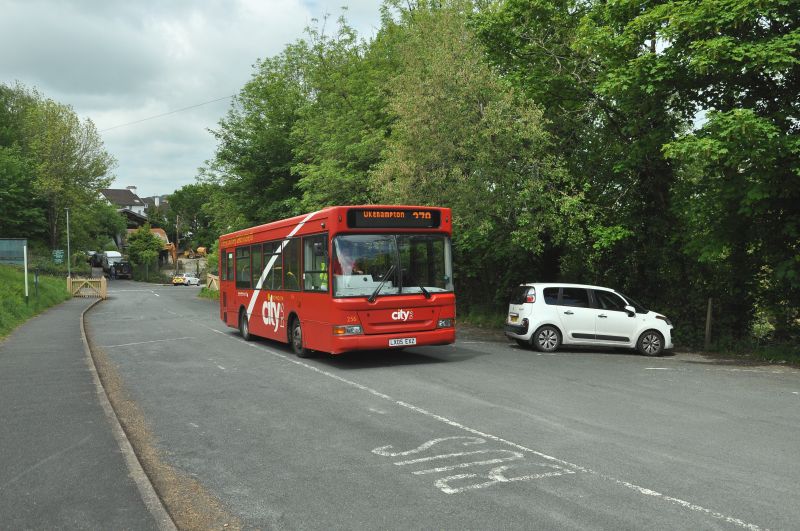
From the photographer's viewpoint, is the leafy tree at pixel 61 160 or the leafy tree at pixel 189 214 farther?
the leafy tree at pixel 189 214

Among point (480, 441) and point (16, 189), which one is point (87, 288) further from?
point (480, 441)

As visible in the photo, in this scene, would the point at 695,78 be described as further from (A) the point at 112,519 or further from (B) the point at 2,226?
(B) the point at 2,226

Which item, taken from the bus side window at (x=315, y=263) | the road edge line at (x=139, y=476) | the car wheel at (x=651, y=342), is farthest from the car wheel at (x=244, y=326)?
the car wheel at (x=651, y=342)

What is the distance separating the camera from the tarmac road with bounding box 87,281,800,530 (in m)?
4.90

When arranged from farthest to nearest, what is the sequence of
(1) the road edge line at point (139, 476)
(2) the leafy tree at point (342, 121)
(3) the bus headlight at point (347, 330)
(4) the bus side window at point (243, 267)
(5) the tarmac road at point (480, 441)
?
(2) the leafy tree at point (342, 121) < (4) the bus side window at point (243, 267) < (3) the bus headlight at point (347, 330) < (5) the tarmac road at point (480, 441) < (1) the road edge line at point (139, 476)

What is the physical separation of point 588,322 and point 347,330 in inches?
242

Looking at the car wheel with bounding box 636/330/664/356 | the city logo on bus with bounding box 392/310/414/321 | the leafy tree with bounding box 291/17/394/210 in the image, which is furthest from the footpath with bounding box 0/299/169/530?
the leafy tree with bounding box 291/17/394/210

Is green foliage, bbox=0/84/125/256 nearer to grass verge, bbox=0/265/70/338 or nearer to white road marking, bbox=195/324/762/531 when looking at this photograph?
grass verge, bbox=0/265/70/338

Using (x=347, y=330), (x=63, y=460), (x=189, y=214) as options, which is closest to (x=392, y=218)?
(x=347, y=330)

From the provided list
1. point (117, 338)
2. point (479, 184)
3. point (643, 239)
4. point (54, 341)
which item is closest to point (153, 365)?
point (54, 341)

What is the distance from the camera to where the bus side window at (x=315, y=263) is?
12.3 metres

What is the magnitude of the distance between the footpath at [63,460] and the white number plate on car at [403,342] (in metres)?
4.94

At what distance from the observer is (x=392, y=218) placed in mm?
12484

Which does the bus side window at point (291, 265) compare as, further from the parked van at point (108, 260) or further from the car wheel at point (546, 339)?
the parked van at point (108, 260)
